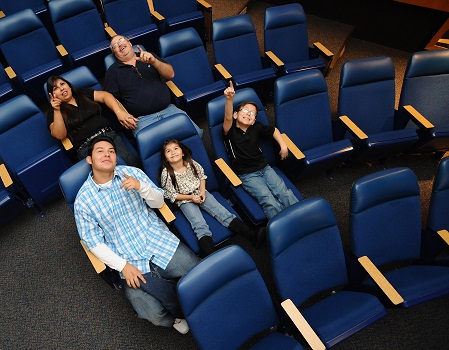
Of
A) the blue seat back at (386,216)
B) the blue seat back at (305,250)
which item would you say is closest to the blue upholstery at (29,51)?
the blue seat back at (305,250)

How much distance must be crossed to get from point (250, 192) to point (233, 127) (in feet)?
1.41

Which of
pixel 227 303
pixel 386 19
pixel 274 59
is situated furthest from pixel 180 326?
pixel 386 19

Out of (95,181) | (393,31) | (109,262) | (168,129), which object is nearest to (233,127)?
(168,129)

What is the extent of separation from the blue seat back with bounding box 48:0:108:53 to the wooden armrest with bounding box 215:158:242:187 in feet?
6.14

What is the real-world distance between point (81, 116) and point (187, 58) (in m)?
1.04

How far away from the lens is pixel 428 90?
253cm

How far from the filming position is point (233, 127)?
2.05 meters

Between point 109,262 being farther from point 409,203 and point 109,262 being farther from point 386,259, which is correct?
point 409,203

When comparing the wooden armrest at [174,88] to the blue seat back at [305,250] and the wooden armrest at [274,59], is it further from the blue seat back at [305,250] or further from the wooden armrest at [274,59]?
the blue seat back at [305,250]

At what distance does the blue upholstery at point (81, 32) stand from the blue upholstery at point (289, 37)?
1.44m

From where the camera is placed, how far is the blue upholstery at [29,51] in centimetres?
251

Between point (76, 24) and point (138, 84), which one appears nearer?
point (138, 84)

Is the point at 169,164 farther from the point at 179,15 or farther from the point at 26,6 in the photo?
the point at 26,6

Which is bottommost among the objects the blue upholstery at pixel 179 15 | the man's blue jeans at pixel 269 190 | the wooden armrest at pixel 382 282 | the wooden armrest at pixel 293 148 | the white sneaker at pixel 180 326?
the white sneaker at pixel 180 326
